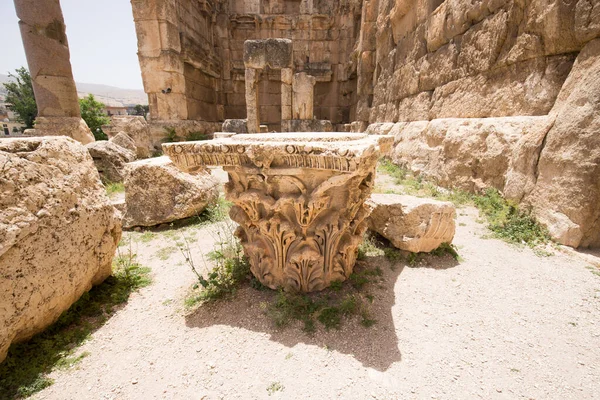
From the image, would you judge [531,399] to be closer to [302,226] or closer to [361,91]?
[302,226]

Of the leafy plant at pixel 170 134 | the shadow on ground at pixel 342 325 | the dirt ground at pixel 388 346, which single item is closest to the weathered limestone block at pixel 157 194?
the dirt ground at pixel 388 346

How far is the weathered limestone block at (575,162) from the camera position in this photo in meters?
2.55

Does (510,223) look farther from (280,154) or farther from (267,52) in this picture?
(267,52)

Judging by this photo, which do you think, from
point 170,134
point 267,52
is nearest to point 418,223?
point 267,52

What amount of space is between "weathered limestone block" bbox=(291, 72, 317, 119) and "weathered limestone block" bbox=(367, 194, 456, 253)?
642cm

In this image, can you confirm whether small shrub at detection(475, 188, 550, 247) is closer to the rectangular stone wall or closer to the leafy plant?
the rectangular stone wall

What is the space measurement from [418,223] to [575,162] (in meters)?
1.60

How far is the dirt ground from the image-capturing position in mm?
1550

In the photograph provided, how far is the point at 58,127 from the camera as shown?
25.3 feet

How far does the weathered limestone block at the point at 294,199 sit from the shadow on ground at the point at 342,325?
0.25 m

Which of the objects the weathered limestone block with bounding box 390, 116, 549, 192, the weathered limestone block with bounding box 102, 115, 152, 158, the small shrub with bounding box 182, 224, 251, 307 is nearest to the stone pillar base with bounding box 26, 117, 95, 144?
the weathered limestone block with bounding box 102, 115, 152, 158

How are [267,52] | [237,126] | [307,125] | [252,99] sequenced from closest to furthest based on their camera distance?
1. [267,52]
2. [252,99]
3. [307,125]
4. [237,126]

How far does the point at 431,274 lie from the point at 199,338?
6.70 feet

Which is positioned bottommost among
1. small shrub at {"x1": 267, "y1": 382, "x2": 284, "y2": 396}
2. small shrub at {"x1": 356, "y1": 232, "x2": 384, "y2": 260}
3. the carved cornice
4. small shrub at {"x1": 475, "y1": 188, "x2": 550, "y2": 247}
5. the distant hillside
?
small shrub at {"x1": 267, "y1": 382, "x2": 284, "y2": 396}
